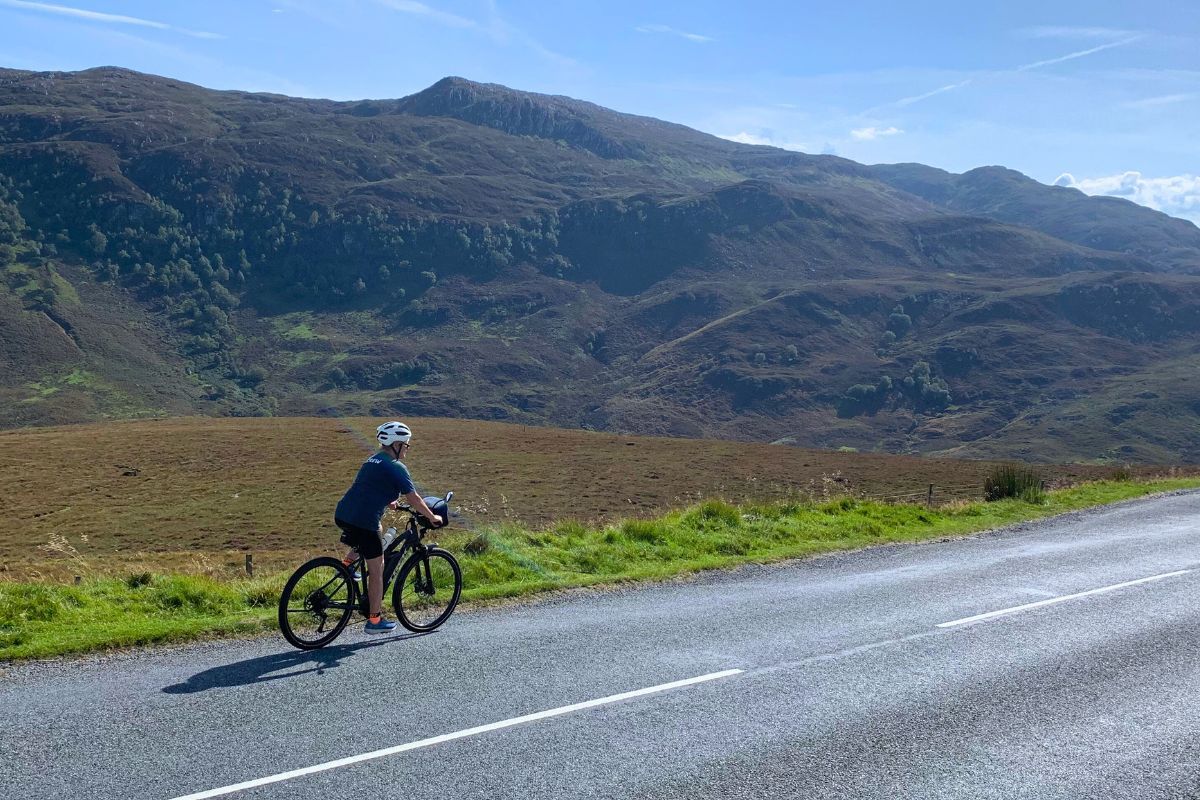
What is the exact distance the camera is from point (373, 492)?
9.49 metres

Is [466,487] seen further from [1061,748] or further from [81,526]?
[1061,748]

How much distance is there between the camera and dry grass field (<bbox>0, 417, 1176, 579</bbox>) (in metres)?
31.2

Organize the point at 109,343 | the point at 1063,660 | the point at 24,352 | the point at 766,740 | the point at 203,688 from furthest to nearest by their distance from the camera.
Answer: the point at 109,343 < the point at 24,352 < the point at 1063,660 < the point at 203,688 < the point at 766,740

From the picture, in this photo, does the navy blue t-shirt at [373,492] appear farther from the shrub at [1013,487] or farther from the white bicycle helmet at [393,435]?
the shrub at [1013,487]

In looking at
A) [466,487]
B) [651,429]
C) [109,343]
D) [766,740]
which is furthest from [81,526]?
[109,343]

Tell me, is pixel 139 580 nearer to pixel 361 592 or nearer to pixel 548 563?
pixel 361 592

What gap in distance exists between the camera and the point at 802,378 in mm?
160500

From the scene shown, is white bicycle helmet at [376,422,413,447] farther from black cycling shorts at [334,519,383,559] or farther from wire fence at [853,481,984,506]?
wire fence at [853,481,984,506]

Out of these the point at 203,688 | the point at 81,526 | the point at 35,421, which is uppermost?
the point at 203,688

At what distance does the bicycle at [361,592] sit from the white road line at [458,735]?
266 centimetres

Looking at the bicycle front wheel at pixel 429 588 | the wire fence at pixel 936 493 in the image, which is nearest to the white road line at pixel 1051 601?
the bicycle front wheel at pixel 429 588

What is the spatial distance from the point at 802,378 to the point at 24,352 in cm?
11867

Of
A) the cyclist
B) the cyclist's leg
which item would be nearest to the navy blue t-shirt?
the cyclist

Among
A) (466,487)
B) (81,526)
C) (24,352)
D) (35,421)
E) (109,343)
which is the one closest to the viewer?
(81,526)
